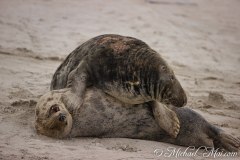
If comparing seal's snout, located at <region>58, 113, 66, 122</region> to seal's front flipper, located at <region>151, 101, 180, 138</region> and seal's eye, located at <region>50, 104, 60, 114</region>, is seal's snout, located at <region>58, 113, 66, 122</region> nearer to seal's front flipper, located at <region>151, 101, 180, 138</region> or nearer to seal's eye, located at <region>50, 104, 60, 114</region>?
seal's eye, located at <region>50, 104, 60, 114</region>

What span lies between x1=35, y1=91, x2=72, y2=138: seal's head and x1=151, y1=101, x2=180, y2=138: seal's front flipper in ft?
3.00

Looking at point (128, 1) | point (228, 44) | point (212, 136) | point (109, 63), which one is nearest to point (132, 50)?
point (109, 63)

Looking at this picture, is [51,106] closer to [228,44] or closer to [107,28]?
[107,28]

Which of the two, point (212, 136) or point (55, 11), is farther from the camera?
point (55, 11)

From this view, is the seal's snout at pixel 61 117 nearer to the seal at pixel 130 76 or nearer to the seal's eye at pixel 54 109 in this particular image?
the seal's eye at pixel 54 109

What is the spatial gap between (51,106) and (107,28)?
559 centimetres

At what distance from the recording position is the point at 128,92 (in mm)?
5262

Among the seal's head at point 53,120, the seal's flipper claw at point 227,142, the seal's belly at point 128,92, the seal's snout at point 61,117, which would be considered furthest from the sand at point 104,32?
the seal's flipper claw at point 227,142

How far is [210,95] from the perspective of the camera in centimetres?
756

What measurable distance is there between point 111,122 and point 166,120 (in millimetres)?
565

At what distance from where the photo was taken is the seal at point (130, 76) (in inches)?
205

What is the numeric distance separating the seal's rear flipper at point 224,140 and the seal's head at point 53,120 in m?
1.58

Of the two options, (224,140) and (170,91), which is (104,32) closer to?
(224,140)

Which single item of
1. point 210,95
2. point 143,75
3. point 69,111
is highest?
point 143,75
